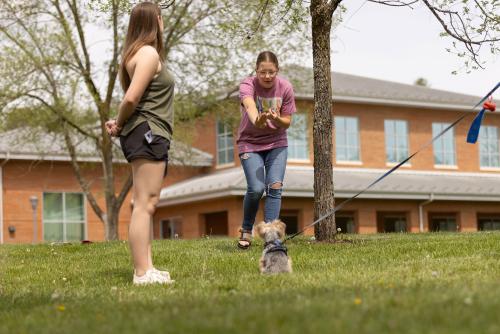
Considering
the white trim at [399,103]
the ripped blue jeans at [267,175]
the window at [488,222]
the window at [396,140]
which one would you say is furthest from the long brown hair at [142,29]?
the window at [488,222]

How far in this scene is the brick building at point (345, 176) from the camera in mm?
28234

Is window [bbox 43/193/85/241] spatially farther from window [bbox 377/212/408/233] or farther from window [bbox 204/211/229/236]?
window [bbox 377/212/408/233]

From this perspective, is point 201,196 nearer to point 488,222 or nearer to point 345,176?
point 345,176

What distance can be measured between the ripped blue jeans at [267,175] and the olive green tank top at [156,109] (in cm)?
207

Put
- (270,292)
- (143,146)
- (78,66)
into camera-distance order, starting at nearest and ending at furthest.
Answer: (270,292)
(143,146)
(78,66)

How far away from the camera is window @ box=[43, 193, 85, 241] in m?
29.4

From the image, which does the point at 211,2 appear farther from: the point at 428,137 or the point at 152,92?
the point at 152,92

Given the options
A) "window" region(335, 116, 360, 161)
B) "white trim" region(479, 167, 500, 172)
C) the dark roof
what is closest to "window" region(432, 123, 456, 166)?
the dark roof

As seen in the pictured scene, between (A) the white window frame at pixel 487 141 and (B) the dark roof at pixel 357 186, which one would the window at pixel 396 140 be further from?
(A) the white window frame at pixel 487 141

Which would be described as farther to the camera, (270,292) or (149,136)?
(149,136)

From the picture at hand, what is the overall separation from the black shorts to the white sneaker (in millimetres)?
902

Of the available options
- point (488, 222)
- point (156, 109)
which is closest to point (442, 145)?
point (488, 222)

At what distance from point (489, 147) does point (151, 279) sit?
30.3 m

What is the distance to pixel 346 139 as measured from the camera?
3145 cm
